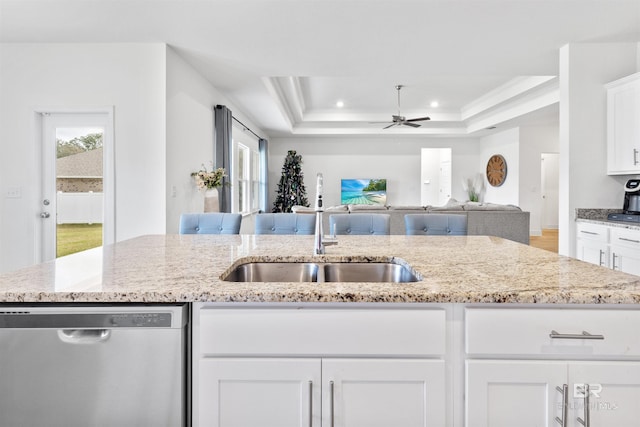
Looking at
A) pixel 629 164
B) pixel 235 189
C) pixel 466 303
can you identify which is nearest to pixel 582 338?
pixel 466 303

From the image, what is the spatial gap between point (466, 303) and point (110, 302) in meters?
0.98

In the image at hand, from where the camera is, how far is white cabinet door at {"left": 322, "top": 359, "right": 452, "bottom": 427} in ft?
3.18

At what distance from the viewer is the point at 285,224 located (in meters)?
2.62

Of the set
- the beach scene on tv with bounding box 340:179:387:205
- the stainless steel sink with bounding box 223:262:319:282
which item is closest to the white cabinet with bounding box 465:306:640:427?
the stainless steel sink with bounding box 223:262:319:282

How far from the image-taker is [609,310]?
3.17 feet

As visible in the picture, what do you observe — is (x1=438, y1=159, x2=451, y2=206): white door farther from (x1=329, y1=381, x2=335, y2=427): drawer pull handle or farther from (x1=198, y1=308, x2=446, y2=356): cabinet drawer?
(x1=329, y1=381, x2=335, y2=427): drawer pull handle

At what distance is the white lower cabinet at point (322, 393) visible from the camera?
0.97 metres

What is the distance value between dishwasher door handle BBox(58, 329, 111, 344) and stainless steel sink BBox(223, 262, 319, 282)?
64 centimetres

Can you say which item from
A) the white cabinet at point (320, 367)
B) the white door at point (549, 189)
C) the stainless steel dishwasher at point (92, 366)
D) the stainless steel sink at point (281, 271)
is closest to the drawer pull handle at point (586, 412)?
the white cabinet at point (320, 367)

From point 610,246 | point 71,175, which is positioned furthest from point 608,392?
point 71,175

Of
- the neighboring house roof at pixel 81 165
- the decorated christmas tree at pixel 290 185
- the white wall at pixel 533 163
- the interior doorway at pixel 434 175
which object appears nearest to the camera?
the neighboring house roof at pixel 81 165

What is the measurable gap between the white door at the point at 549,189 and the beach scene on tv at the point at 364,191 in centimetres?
417

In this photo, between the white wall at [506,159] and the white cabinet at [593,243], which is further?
the white wall at [506,159]

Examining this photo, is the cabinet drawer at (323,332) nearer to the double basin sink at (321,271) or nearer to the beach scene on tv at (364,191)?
the double basin sink at (321,271)
